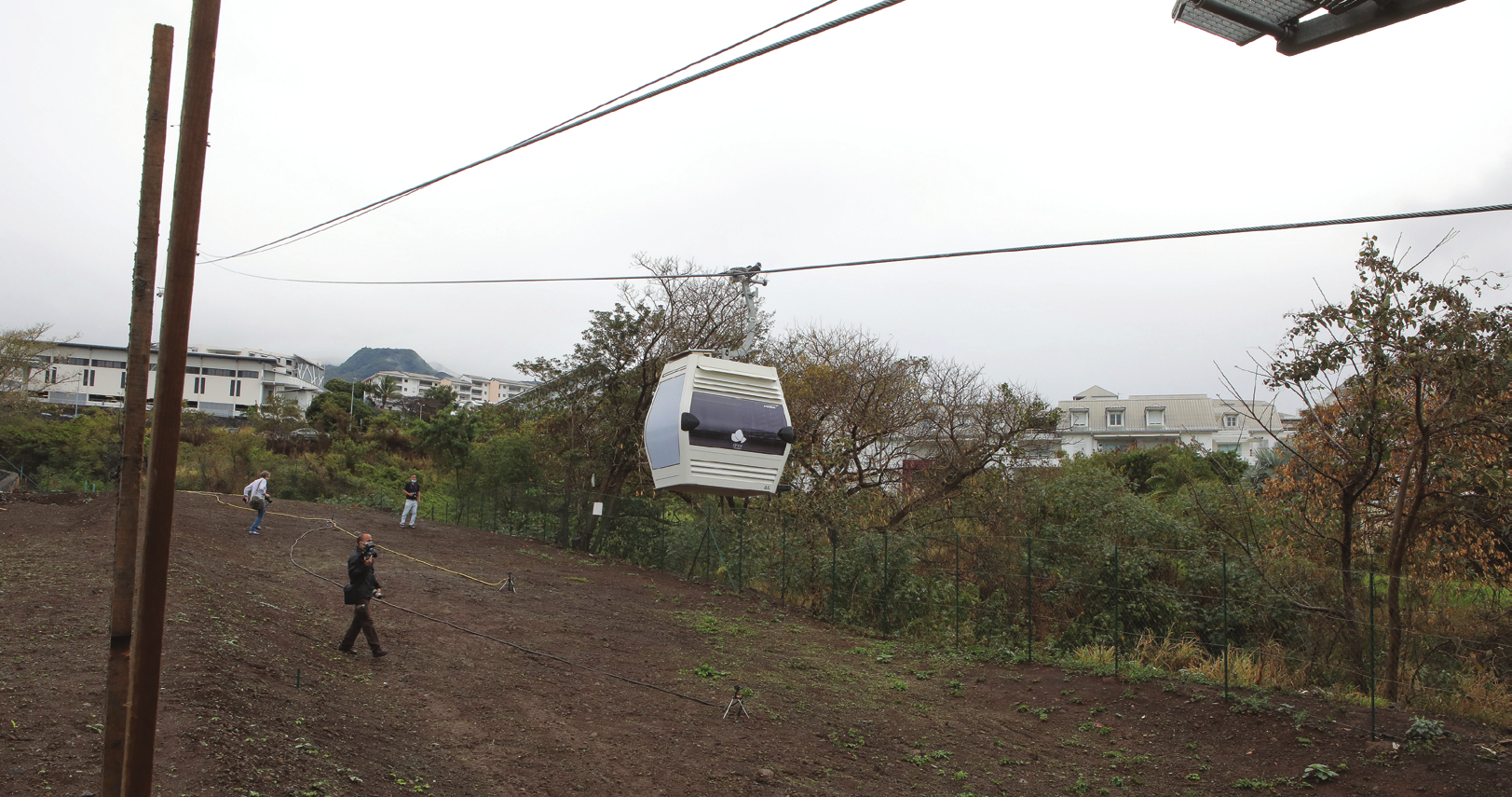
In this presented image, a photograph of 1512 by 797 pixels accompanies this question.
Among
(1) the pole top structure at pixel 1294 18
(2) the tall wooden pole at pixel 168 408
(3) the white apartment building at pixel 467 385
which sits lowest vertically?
(2) the tall wooden pole at pixel 168 408

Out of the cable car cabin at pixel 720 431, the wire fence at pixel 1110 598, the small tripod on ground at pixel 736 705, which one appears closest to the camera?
the small tripod on ground at pixel 736 705

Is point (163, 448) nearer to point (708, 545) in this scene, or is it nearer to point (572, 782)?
point (572, 782)

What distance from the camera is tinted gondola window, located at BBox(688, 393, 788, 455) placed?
520 inches

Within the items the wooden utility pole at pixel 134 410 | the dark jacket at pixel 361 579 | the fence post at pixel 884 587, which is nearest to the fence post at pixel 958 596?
the fence post at pixel 884 587

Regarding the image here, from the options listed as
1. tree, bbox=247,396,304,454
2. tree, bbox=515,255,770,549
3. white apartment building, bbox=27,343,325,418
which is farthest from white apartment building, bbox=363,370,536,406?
tree, bbox=515,255,770,549

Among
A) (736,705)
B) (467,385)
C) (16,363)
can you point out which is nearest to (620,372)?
(736,705)

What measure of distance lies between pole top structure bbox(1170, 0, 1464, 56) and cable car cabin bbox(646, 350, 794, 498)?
914cm

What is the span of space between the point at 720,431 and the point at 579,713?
4441mm

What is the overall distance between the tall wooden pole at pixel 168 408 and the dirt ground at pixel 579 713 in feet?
10.2

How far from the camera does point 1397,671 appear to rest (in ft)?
40.0

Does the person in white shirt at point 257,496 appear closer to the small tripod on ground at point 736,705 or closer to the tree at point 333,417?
the small tripod on ground at point 736,705

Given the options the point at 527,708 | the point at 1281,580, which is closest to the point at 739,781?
the point at 527,708

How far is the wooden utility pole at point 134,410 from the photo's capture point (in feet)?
13.9

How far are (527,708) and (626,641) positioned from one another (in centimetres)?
475
